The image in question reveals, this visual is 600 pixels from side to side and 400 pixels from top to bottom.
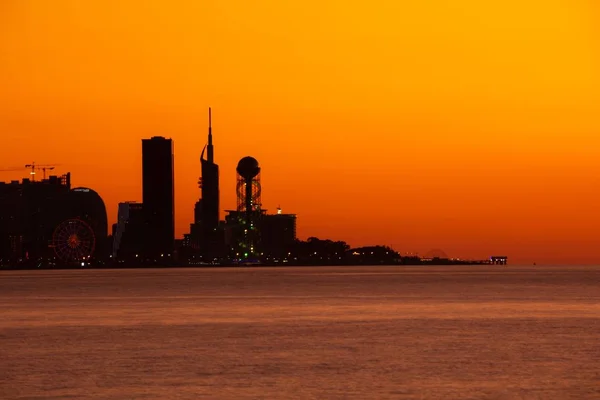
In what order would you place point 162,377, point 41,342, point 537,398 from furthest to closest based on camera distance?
1. point 41,342
2. point 162,377
3. point 537,398

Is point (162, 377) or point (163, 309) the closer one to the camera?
point (162, 377)

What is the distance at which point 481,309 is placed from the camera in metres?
99.4

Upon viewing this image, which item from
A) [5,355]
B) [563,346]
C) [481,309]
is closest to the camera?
[5,355]

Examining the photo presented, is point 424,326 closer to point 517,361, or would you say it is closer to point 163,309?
point 517,361

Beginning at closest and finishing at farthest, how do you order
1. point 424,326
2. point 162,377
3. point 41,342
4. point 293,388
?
point 293,388
point 162,377
point 41,342
point 424,326

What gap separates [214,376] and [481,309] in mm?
60257

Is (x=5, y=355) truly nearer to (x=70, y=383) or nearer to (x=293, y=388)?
(x=70, y=383)

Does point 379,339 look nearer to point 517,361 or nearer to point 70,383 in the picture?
point 517,361

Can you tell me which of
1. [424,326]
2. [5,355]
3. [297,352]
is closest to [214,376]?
[297,352]

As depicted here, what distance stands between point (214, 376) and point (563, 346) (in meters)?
21.7

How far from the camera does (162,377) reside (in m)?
42.0

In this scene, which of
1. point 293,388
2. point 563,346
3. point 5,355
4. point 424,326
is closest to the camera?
point 293,388

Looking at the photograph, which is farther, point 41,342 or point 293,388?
point 41,342

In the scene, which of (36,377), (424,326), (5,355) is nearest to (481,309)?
(424,326)
